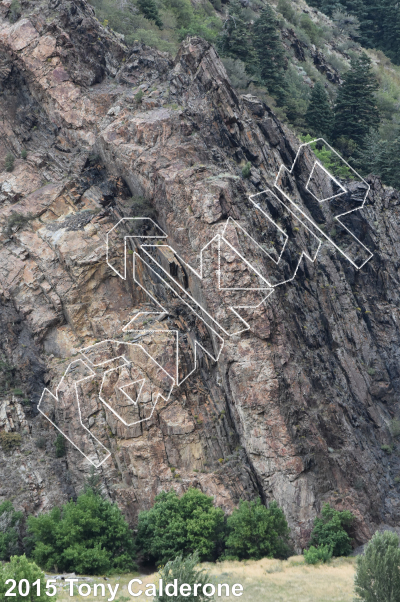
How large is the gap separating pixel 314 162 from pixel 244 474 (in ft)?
72.3

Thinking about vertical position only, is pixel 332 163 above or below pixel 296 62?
below

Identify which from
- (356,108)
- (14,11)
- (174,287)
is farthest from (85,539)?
(356,108)

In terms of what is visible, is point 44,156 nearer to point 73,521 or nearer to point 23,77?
point 23,77

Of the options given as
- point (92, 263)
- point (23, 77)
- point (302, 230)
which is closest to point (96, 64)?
point (23, 77)

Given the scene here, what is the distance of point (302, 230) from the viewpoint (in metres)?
38.7

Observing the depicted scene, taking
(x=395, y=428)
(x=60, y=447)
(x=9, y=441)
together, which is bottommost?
(x=395, y=428)

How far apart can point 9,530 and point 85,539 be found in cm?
341

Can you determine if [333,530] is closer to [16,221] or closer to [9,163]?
[16,221]

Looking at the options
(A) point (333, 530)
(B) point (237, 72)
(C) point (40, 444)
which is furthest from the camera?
(B) point (237, 72)

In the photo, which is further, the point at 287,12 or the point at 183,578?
the point at 287,12

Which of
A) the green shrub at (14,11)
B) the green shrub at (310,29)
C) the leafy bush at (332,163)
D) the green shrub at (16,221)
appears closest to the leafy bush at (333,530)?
the green shrub at (16,221)

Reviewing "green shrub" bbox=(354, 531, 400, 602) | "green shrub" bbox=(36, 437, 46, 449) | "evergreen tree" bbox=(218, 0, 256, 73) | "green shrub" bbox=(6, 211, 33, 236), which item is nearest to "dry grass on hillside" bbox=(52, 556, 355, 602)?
"green shrub" bbox=(354, 531, 400, 602)

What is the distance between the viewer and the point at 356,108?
178 ft

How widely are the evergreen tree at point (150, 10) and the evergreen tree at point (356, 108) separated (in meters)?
18.0
